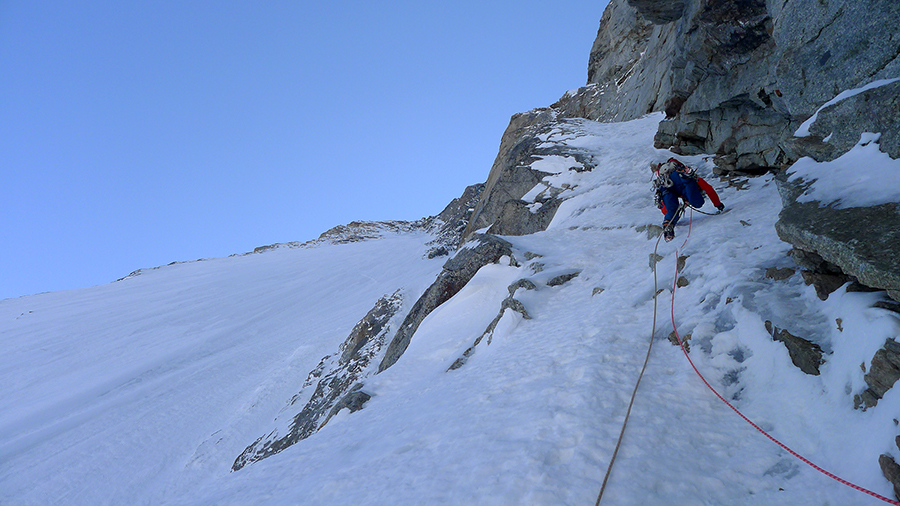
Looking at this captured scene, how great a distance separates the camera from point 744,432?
143 inches

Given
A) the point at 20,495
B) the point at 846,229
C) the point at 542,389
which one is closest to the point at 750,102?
the point at 846,229

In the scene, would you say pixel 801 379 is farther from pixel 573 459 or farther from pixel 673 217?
pixel 673 217

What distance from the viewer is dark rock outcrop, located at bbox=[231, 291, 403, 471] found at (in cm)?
1059

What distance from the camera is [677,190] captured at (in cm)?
916

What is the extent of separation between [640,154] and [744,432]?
15.3 metres

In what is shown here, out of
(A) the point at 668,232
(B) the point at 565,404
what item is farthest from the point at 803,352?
(A) the point at 668,232

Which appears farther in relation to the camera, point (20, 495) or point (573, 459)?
point (20, 495)

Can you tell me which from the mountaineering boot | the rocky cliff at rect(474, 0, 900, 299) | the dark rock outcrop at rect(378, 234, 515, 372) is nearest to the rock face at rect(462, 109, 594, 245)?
the rocky cliff at rect(474, 0, 900, 299)

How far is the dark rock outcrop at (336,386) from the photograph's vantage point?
10.6 meters

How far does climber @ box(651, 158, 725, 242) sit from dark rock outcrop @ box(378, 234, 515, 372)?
159 inches

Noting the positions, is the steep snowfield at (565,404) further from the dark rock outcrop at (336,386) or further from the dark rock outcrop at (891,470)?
the dark rock outcrop at (336,386)

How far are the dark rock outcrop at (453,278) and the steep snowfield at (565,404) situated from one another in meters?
0.61

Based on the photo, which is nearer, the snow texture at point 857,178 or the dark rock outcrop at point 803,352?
the dark rock outcrop at point 803,352

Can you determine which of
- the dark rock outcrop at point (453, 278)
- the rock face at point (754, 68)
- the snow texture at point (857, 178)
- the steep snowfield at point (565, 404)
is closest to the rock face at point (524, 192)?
the steep snowfield at point (565, 404)
